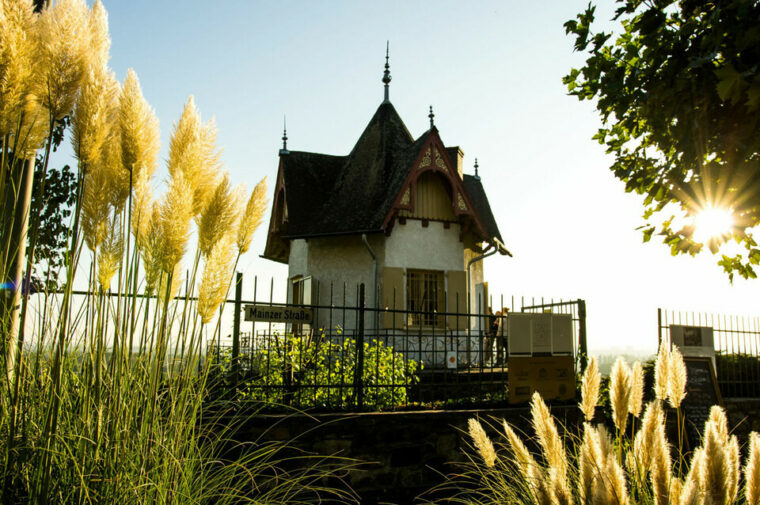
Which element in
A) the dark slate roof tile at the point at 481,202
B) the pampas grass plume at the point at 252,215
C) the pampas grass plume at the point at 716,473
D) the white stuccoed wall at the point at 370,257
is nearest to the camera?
the pampas grass plume at the point at 716,473

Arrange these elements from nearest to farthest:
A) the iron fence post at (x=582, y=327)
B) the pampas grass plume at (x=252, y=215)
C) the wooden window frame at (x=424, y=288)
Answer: the pampas grass plume at (x=252, y=215) → the iron fence post at (x=582, y=327) → the wooden window frame at (x=424, y=288)

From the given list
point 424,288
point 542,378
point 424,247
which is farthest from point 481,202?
point 542,378

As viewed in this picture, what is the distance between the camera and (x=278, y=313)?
6609 mm

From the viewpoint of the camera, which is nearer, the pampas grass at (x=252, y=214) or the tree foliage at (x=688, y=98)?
the pampas grass at (x=252, y=214)

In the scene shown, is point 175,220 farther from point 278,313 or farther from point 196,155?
point 278,313

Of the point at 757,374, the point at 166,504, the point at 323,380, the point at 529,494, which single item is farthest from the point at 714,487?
the point at 757,374

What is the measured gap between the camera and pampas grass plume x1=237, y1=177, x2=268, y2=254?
274 centimetres

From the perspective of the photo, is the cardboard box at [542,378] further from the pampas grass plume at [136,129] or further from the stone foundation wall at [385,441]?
the pampas grass plume at [136,129]

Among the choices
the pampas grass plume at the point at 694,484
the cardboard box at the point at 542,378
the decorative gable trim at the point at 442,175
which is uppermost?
the decorative gable trim at the point at 442,175

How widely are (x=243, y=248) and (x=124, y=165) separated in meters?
0.67

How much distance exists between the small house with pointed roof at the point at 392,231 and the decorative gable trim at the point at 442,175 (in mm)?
25

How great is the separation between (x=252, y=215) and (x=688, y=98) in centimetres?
468

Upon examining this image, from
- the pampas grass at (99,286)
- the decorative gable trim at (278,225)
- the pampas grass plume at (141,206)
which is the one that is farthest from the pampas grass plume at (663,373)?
the decorative gable trim at (278,225)

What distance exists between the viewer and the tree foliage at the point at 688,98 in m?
4.96
